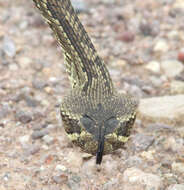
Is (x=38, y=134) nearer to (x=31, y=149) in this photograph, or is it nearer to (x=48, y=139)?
(x=48, y=139)

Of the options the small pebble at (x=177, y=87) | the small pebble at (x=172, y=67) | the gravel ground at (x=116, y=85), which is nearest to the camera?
the gravel ground at (x=116, y=85)

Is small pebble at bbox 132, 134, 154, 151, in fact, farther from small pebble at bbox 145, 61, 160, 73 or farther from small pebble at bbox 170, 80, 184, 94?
small pebble at bbox 145, 61, 160, 73

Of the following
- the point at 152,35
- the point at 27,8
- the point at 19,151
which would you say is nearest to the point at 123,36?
the point at 152,35

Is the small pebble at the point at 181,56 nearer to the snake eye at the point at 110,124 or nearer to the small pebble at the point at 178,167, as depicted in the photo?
the small pebble at the point at 178,167

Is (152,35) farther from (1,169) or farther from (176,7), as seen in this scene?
(1,169)

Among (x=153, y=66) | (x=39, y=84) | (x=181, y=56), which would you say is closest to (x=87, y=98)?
(x=39, y=84)

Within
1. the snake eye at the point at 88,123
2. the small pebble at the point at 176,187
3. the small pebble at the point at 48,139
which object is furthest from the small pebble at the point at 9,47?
the small pebble at the point at 176,187
